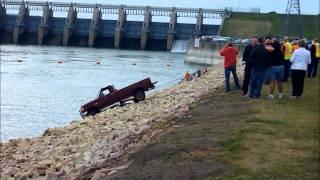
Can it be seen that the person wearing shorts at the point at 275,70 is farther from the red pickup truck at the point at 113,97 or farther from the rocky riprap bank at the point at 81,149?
the red pickup truck at the point at 113,97

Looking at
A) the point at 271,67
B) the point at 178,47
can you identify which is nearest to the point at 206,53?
the point at 178,47

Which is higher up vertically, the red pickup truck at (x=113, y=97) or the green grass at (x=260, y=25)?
the green grass at (x=260, y=25)

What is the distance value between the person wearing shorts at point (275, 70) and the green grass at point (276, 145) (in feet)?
6.40

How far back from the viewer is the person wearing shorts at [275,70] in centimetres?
1527

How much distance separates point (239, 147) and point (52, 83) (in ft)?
115

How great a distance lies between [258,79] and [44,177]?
5732mm

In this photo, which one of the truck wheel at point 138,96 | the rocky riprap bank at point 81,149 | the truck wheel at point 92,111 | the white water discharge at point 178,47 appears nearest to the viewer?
the rocky riprap bank at point 81,149

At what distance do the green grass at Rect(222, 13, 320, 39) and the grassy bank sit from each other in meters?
82.0

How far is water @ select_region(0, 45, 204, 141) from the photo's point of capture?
82.8 feet

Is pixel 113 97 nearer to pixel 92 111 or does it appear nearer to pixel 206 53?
pixel 92 111

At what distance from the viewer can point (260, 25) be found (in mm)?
101938

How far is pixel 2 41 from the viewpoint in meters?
105

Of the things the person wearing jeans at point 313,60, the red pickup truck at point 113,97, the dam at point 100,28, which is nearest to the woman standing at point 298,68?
the person wearing jeans at point 313,60

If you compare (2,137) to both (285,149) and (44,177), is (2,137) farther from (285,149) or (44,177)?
(285,149)
